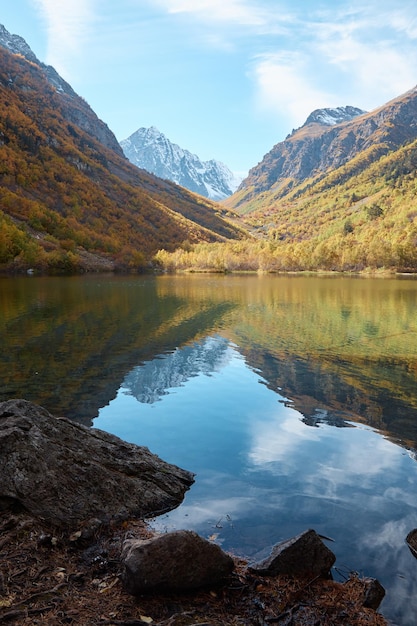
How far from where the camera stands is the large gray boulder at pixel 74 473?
786 centimetres

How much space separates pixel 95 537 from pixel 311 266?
A: 194 metres

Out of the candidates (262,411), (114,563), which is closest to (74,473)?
(114,563)

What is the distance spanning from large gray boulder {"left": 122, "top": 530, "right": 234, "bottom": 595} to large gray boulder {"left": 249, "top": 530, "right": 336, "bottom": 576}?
0.69m

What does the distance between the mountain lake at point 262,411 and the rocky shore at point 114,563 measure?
2.36 feet

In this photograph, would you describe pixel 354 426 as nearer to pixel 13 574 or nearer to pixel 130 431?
pixel 130 431

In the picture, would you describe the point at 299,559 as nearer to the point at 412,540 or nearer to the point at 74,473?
the point at 412,540

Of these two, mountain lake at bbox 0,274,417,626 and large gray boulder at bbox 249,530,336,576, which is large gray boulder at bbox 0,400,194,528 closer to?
mountain lake at bbox 0,274,417,626

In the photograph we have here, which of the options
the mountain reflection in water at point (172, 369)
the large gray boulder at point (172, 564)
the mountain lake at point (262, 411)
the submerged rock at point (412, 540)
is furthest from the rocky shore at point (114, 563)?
the mountain reflection in water at point (172, 369)

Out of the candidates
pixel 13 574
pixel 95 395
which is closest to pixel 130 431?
pixel 95 395

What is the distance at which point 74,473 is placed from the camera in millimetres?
8469

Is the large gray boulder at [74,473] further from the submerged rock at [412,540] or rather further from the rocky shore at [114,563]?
the submerged rock at [412,540]

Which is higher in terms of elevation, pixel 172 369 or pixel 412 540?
pixel 412 540

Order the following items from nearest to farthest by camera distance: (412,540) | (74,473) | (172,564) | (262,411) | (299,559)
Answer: (172,564)
(299,559)
(412,540)
(74,473)
(262,411)

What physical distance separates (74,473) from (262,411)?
382 inches
